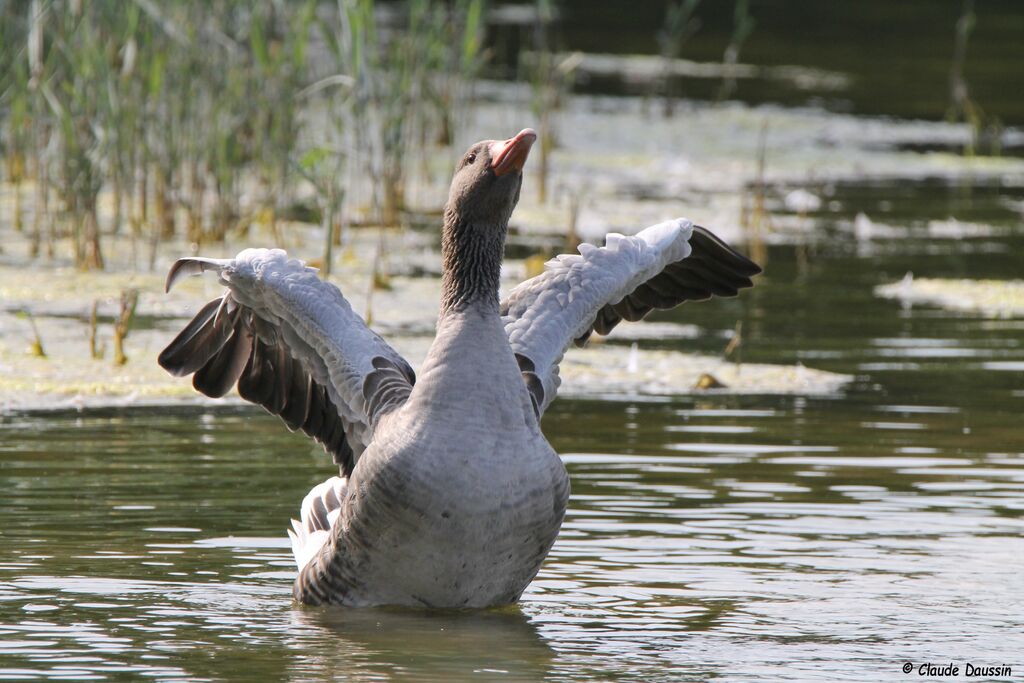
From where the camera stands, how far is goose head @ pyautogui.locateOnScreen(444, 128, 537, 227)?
629 cm

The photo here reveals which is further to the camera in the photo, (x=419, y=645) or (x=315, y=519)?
(x=315, y=519)

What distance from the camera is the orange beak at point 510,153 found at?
6215 millimetres

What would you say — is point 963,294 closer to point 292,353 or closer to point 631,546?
point 631,546

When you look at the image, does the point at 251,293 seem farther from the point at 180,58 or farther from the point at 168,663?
the point at 180,58

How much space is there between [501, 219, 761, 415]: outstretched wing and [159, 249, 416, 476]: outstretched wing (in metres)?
0.49

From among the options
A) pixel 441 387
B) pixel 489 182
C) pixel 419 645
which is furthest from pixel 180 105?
pixel 419 645

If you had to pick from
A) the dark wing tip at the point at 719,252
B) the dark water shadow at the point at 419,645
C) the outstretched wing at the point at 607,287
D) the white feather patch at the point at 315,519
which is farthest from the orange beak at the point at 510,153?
the dark wing tip at the point at 719,252

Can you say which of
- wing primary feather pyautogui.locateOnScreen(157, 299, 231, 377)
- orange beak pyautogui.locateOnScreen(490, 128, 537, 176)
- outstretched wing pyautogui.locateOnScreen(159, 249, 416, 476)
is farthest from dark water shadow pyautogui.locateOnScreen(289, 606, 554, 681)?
orange beak pyautogui.locateOnScreen(490, 128, 537, 176)

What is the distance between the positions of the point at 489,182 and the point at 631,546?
65.8 inches

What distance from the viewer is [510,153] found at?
20.6 ft

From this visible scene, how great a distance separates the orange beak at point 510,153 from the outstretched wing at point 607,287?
0.78 metres

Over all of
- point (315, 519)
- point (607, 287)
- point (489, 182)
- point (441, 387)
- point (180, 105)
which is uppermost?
point (180, 105)

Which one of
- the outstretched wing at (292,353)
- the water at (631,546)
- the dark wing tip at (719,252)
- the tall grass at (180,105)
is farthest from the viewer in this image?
the tall grass at (180,105)

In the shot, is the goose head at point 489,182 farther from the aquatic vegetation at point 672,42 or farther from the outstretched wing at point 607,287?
the aquatic vegetation at point 672,42
